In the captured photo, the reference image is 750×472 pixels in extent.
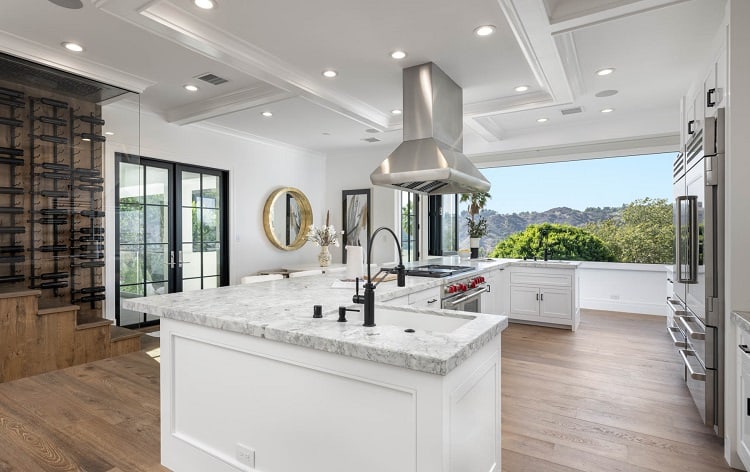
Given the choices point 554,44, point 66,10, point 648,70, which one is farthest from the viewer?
point 648,70

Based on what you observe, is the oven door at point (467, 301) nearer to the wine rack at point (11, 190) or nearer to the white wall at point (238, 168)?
the white wall at point (238, 168)

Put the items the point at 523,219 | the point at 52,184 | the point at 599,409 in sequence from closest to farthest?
the point at 599,409, the point at 52,184, the point at 523,219

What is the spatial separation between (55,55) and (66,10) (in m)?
0.86

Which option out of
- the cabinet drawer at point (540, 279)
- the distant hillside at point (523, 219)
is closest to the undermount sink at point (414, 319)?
the cabinet drawer at point (540, 279)

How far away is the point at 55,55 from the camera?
3.31 meters

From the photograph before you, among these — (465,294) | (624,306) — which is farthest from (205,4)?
(624,306)

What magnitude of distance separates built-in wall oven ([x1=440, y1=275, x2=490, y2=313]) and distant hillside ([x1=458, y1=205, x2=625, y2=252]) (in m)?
3.12

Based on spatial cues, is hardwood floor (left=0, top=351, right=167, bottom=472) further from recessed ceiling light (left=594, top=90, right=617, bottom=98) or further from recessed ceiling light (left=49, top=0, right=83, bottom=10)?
recessed ceiling light (left=594, top=90, right=617, bottom=98)

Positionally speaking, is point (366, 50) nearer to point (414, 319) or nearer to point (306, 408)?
point (414, 319)

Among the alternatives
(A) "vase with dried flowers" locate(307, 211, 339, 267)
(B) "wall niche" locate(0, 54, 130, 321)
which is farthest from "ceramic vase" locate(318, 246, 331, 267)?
(B) "wall niche" locate(0, 54, 130, 321)

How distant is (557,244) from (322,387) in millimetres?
6340

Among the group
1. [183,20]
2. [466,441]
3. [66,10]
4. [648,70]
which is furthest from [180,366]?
[648,70]

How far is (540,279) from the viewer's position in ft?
16.6

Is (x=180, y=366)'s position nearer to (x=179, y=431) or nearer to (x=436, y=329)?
(x=179, y=431)
